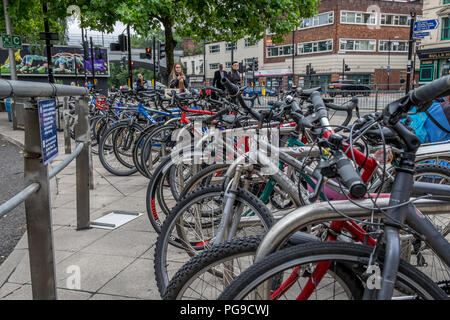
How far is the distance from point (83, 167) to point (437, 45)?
121 feet

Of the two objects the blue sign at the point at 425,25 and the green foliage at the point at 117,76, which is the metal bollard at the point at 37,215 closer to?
the blue sign at the point at 425,25

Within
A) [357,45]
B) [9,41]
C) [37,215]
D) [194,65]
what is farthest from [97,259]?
[194,65]

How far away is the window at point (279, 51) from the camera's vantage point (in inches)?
2106

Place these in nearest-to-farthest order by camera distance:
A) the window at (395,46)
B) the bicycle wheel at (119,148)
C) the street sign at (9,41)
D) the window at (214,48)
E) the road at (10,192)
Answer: the road at (10,192), the bicycle wheel at (119,148), the street sign at (9,41), the window at (395,46), the window at (214,48)

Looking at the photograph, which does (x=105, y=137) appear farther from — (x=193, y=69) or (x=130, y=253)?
(x=193, y=69)

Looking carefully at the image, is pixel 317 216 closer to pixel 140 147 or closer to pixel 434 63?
pixel 140 147

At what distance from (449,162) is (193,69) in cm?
7881

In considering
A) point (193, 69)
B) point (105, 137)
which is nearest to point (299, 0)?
point (105, 137)

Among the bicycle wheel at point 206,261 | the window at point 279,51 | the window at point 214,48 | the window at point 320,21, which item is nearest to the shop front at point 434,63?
the window at point 320,21

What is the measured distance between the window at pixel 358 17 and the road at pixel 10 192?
1747 inches

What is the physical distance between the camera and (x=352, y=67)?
48344 mm

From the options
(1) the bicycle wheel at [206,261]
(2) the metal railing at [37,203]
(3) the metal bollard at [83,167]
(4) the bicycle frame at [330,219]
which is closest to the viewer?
(4) the bicycle frame at [330,219]

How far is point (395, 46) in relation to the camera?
51062 mm

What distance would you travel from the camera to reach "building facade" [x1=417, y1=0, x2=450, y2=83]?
109ft
